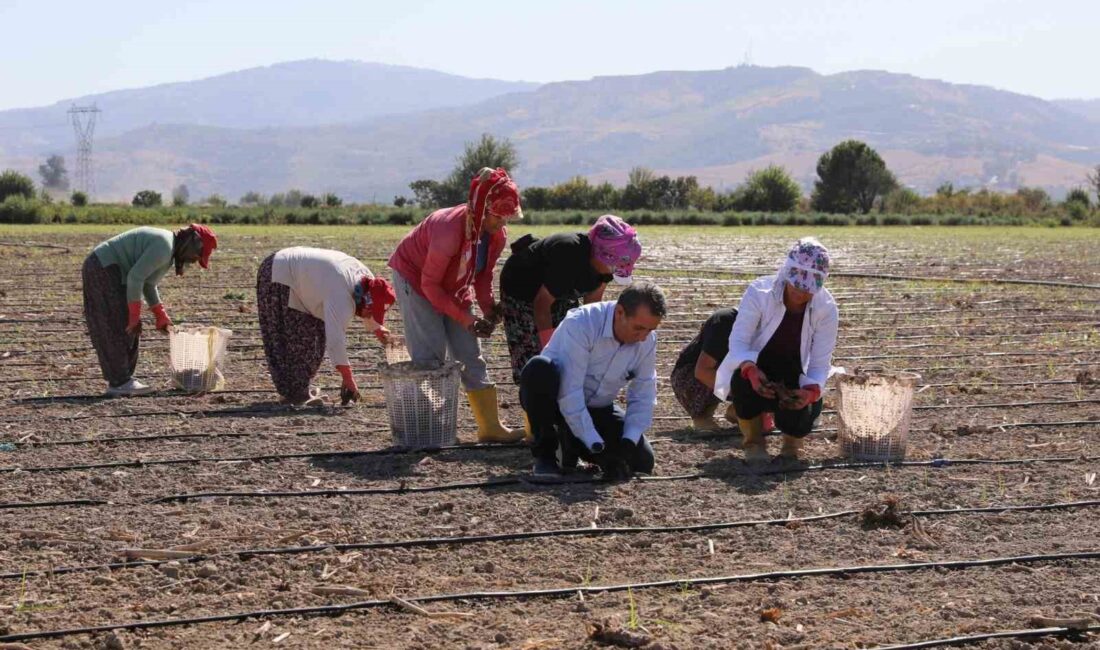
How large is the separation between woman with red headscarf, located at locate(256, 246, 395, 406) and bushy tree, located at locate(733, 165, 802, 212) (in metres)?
49.7

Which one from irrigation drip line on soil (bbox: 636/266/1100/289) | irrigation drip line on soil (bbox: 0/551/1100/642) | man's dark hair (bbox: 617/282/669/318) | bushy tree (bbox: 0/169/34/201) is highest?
bushy tree (bbox: 0/169/34/201)

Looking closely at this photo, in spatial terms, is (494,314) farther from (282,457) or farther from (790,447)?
(790,447)

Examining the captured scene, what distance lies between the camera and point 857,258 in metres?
22.1

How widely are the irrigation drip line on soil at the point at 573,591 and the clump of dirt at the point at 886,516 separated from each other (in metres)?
0.49

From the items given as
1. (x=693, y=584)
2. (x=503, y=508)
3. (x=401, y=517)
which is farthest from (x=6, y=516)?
(x=693, y=584)

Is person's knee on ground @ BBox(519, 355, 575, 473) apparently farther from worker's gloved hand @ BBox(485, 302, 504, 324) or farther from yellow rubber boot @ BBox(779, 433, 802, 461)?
yellow rubber boot @ BBox(779, 433, 802, 461)

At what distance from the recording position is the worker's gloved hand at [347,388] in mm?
7129

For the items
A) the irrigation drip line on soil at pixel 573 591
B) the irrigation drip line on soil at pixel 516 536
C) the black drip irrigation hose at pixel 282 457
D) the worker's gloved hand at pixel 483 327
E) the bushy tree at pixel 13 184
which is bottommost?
the irrigation drip line on soil at pixel 573 591

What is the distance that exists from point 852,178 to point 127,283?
187 ft

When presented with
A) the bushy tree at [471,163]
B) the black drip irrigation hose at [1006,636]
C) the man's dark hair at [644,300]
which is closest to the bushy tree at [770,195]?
the bushy tree at [471,163]

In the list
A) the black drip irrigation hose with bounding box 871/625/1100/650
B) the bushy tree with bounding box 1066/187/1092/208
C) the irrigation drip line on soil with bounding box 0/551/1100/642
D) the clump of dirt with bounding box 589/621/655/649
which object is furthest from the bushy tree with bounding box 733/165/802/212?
the clump of dirt with bounding box 589/621/655/649

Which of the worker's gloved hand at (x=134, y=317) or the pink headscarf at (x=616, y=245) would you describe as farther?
the worker's gloved hand at (x=134, y=317)

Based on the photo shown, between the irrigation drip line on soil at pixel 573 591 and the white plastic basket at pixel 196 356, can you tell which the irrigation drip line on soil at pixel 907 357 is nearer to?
the white plastic basket at pixel 196 356

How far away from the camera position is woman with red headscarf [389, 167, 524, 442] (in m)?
5.96
